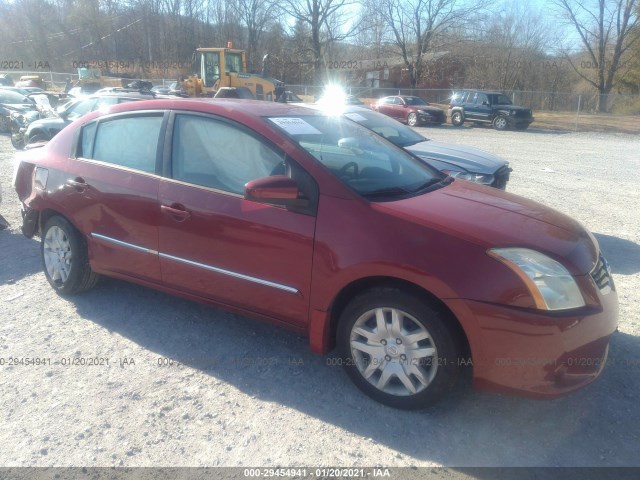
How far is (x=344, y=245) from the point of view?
300cm

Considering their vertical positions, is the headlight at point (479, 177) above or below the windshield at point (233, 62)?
below

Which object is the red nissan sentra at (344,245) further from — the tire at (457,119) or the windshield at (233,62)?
the tire at (457,119)

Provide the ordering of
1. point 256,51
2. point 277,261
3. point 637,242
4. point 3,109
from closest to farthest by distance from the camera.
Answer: point 277,261, point 637,242, point 3,109, point 256,51

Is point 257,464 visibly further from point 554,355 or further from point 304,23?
point 304,23

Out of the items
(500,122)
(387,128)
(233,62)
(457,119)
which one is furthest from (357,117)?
(457,119)

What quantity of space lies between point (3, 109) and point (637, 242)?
60.7 feet

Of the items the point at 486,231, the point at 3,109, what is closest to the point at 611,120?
the point at 3,109

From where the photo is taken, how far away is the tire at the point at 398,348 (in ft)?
9.26

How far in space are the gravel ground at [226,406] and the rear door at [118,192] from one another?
519mm

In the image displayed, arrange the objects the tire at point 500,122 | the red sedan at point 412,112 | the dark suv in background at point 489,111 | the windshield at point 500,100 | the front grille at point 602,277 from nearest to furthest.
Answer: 1. the front grille at point 602,277
2. the dark suv in background at point 489,111
3. the tire at point 500,122
4. the windshield at point 500,100
5. the red sedan at point 412,112

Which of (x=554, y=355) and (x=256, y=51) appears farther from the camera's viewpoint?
(x=256, y=51)

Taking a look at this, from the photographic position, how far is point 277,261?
3.23 meters

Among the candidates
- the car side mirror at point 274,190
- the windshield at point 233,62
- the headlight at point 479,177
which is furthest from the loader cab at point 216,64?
the car side mirror at point 274,190

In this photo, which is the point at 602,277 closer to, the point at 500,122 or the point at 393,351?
the point at 393,351
